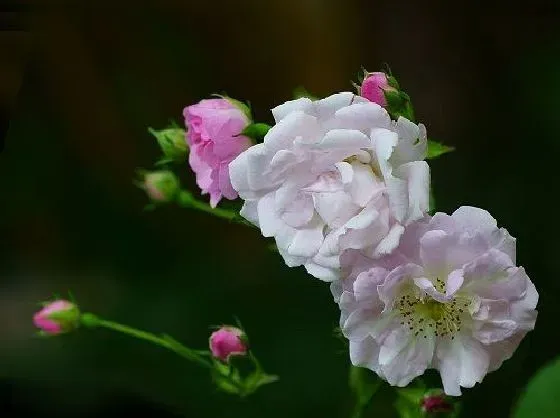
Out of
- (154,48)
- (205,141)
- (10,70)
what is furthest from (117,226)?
(205,141)

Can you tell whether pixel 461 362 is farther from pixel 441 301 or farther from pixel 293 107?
pixel 293 107

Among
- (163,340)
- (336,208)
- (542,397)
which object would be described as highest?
(336,208)

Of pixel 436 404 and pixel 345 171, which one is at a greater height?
pixel 345 171

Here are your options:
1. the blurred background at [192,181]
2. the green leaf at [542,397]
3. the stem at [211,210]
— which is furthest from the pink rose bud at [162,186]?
the blurred background at [192,181]

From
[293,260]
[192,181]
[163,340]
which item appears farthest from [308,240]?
A: [192,181]

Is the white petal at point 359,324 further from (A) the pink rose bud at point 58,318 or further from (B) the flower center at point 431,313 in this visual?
(A) the pink rose bud at point 58,318

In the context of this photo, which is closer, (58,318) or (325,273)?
(325,273)

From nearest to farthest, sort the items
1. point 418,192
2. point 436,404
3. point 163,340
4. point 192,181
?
1. point 418,192
2. point 436,404
3. point 163,340
4. point 192,181
